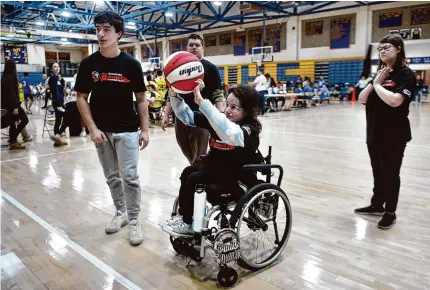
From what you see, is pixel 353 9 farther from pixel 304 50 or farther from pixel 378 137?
pixel 378 137

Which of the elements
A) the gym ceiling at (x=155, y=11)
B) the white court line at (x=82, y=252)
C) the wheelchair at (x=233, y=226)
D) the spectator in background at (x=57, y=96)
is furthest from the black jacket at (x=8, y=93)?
the gym ceiling at (x=155, y=11)

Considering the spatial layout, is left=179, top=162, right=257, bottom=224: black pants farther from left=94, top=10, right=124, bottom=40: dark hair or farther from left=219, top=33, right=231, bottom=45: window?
left=219, top=33, right=231, bottom=45: window

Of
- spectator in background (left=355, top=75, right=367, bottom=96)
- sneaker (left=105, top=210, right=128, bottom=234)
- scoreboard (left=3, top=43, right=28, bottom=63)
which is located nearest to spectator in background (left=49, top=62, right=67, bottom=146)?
sneaker (left=105, top=210, right=128, bottom=234)

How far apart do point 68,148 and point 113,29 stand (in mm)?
4171

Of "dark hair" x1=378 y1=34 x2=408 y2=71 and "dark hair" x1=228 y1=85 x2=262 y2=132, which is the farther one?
"dark hair" x1=378 y1=34 x2=408 y2=71

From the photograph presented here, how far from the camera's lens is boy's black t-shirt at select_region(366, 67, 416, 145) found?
2430 mm

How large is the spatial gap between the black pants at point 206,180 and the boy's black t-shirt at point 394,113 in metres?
1.19

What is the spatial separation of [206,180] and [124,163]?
75 cm

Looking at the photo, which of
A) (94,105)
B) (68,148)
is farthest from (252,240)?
(68,148)

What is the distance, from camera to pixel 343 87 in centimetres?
1675

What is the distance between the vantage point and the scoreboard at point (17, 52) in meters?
24.5

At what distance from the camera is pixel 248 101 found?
1.94m

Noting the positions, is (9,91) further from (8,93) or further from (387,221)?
(387,221)

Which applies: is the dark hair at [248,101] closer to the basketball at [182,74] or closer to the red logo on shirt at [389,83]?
the basketball at [182,74]
